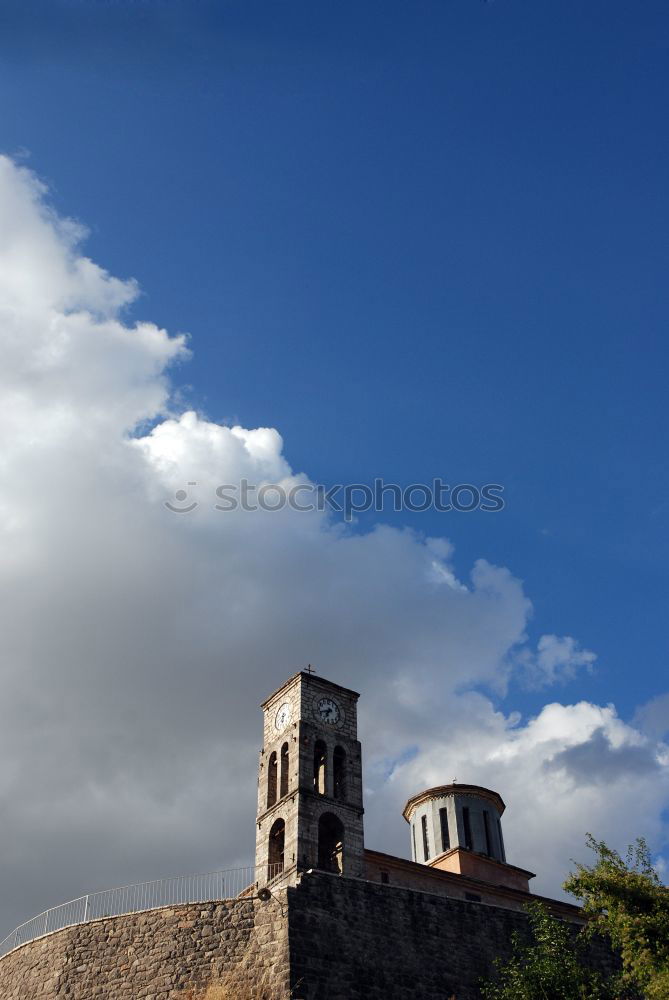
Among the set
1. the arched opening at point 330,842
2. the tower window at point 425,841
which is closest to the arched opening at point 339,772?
the arched opening at point 330,842

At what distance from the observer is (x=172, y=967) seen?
26203 millimetres

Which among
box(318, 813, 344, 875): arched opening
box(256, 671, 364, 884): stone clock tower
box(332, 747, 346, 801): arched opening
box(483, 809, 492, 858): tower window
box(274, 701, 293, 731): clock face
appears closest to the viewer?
box(256, 671, 364, 884): stone clock tower

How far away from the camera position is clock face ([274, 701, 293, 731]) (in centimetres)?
4175

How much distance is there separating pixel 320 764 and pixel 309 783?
79.7 inches

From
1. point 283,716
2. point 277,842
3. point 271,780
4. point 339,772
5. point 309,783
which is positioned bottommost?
point 277,842

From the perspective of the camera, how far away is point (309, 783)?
3888 centimetres

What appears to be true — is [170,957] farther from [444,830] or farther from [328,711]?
[444,830]

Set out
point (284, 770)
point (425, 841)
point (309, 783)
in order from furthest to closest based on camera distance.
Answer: point (425, 841), point (284, 770), point (309, 783)

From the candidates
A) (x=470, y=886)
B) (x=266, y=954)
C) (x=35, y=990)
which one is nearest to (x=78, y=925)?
(x=35, y=990)

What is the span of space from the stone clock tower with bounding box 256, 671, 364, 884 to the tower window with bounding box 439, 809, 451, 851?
25.9 ft

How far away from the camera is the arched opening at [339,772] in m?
40.2

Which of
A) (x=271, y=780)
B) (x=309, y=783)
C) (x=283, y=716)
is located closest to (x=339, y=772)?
(x=309, y=783)

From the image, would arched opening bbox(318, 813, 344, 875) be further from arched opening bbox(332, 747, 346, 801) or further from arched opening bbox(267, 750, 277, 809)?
arched opening bbox(267, 750, 277, 809)

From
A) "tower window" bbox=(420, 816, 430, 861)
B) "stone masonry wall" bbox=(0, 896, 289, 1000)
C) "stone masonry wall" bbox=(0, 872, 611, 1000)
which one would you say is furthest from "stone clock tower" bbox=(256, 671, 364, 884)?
"stone masonry wall" bbox=(0, 896, 289, 1000)
